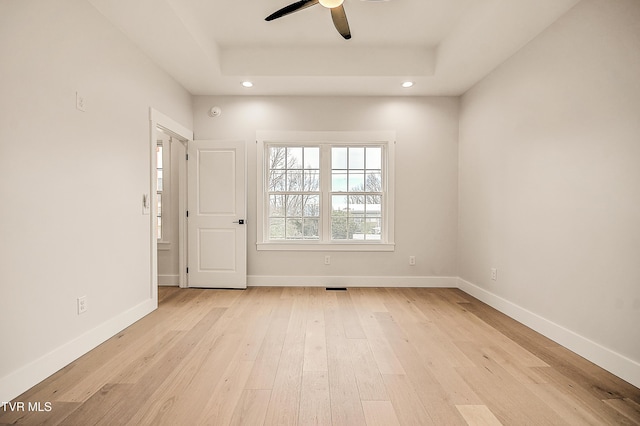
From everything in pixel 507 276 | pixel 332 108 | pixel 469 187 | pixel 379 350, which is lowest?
pixel 379 350

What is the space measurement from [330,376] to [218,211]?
9.37ft

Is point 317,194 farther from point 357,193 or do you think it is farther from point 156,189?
point 156,189

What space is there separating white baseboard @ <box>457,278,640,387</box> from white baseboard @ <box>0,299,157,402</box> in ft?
12.0

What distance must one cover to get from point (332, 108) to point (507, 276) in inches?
117

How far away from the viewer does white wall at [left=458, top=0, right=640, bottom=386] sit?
2070 mm

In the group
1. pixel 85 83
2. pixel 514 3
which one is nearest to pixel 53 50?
pixel 85 83

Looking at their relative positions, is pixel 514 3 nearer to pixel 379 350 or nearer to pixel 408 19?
pixel 408 19

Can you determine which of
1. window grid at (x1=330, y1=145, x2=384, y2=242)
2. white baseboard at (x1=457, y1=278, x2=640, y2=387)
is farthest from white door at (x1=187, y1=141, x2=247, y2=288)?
white baseboard at (x1=457, y1=278, x2=640, y2=387)

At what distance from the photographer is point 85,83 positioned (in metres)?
2.39

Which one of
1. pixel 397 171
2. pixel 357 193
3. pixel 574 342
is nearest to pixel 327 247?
pixel 357 193

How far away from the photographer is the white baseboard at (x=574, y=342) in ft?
6.63

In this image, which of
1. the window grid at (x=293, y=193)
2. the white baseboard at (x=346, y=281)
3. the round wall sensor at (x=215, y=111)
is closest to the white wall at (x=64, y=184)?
the round wall sensor at (x=215, y=111)

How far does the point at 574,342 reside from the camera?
8.00 feet

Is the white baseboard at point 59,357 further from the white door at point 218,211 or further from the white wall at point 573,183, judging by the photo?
the white wall at point 573,183
